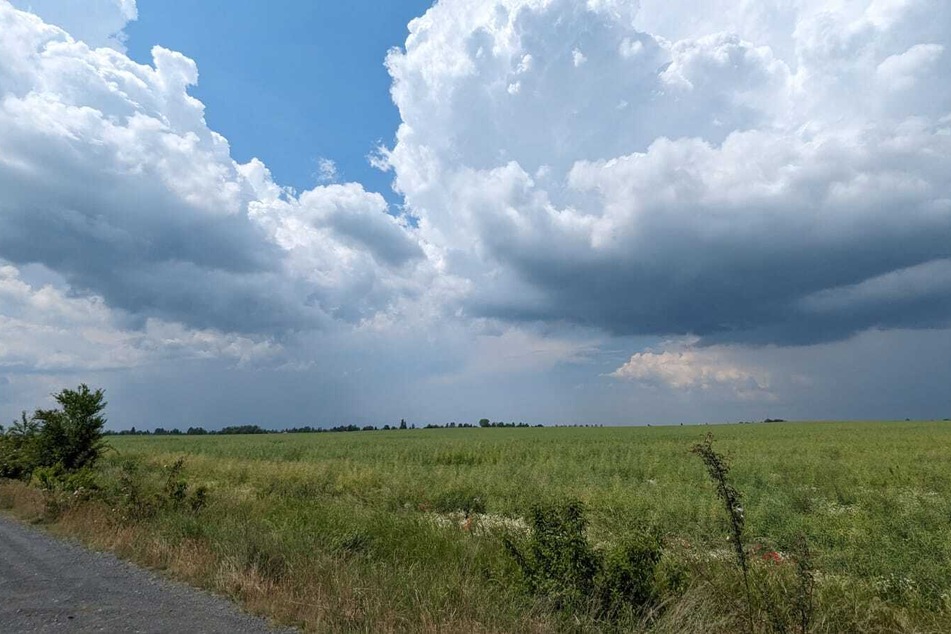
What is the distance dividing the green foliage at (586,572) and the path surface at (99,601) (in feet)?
10.0

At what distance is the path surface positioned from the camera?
5387 mm

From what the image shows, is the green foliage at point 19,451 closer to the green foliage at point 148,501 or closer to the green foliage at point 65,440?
the green foliage at point 65,440

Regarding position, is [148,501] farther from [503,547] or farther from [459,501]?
[459,501]

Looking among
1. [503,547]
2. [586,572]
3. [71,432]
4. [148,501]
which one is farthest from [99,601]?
[71,432]

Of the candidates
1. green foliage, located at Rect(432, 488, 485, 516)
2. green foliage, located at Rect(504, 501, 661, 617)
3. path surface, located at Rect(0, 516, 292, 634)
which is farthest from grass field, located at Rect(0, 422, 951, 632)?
path surface, located at Rect(0, 516, 292, 634)

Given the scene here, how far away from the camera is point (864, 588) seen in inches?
276

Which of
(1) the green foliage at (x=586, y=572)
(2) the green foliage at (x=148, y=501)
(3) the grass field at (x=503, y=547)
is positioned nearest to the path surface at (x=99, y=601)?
(3) the grass field at (x=503, y=547)

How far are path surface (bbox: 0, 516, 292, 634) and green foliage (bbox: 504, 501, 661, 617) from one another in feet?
10.0

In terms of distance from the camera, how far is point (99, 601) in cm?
611

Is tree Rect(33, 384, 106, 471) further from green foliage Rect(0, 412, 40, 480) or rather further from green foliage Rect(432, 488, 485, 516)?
green foliage Rect(432, 488, 485, 516)

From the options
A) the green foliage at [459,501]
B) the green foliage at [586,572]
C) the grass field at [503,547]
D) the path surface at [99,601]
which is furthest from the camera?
the green foliage at [459,501]

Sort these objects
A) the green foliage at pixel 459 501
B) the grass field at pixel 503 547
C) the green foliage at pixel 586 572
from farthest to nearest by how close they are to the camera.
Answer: the green foliage at pixel 459 501, the green foliage at pixel 586 572, the grass field at pixel 503 547

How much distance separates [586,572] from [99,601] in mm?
5596

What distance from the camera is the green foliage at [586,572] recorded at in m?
5.90
